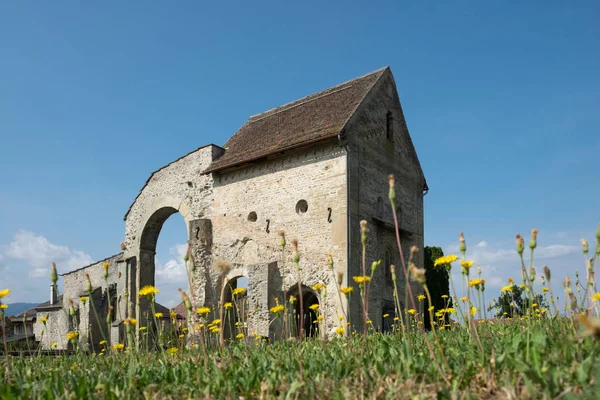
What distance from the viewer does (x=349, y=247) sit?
1434 centimetres

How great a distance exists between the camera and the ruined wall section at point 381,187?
1506cm

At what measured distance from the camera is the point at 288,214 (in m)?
16.0

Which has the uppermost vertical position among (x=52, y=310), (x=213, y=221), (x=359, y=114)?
(x=359, y=114)

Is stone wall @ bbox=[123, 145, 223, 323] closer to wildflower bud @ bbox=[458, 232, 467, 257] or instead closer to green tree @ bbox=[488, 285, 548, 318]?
green tree @ bbox=[488, 285, 548, 318]

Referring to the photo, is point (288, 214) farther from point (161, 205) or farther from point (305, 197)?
point (161, 205)

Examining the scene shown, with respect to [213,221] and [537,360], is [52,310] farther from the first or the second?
[537,360]

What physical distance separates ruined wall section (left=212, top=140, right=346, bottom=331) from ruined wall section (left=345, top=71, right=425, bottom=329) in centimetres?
54

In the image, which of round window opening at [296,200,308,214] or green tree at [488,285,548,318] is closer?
green tree at [488,285,548,318]

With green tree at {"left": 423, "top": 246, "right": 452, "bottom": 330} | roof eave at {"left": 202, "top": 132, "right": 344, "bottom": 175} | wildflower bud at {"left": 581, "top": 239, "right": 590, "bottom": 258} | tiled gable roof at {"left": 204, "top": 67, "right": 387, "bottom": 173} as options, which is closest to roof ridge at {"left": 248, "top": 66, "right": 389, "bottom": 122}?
tiled gable roof at {"left": 204, "top": 67, "right": 387, "bottom": 173}

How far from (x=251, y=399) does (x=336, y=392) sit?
0.59m

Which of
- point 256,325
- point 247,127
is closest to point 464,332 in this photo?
point 256,325

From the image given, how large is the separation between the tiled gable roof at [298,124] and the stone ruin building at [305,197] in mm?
61

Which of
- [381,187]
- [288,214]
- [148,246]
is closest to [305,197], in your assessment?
[288,214]

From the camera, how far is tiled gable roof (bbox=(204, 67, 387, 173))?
1584cm
